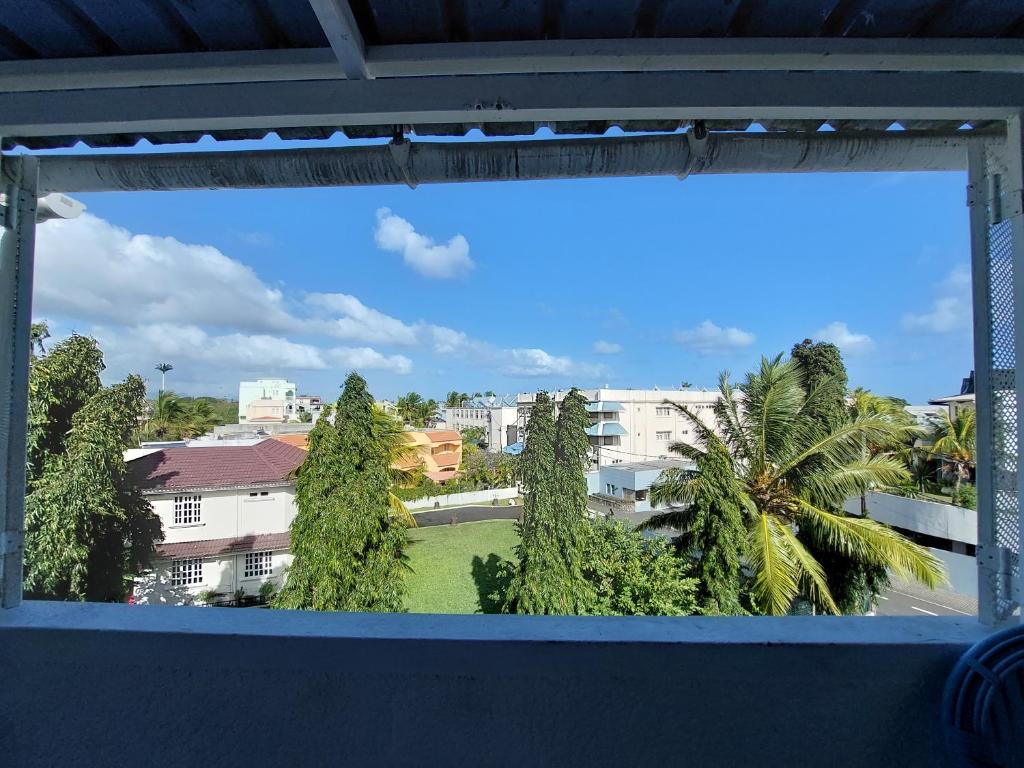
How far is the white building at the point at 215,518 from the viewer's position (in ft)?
10.3

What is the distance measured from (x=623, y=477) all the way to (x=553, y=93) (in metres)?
8.89

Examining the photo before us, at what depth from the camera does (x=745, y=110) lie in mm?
976

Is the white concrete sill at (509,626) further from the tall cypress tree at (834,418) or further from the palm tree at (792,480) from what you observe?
the tall cypress tree at (834,418)

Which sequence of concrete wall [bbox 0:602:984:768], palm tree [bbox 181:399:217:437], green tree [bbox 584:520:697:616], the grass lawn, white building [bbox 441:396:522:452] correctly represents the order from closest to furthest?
concrete wall [bbox 0:602:984:768] → palm tree [bbox 181:399:217:437] → green tree [bbox 584:520:697:616] → the grass lawn → white building [bbox 441:396:522:452]

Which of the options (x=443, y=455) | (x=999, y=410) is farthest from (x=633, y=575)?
(x=443, y=455)

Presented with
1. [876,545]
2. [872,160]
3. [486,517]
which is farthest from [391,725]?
[486,517]

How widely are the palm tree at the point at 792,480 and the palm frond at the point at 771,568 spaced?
0.05 feet

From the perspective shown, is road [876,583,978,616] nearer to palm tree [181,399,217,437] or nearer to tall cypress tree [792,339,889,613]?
tall cypress tree [792,339,889,613]

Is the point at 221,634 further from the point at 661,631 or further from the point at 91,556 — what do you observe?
the point at 91,556

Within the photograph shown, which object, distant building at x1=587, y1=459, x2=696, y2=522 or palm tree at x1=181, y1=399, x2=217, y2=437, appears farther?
distant building at x1=587, y1=459, x2=696, y2=522

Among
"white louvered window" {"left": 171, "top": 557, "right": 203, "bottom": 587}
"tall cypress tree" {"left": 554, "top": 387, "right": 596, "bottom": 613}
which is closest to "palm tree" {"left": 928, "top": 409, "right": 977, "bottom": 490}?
"tall cypress tree" {"left": 554, "top": 387, "right": 596, "bottom": 613}

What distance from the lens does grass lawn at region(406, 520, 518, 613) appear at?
9.48 m

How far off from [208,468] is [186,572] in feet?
2.75

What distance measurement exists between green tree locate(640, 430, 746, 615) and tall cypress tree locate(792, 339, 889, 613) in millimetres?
1502
